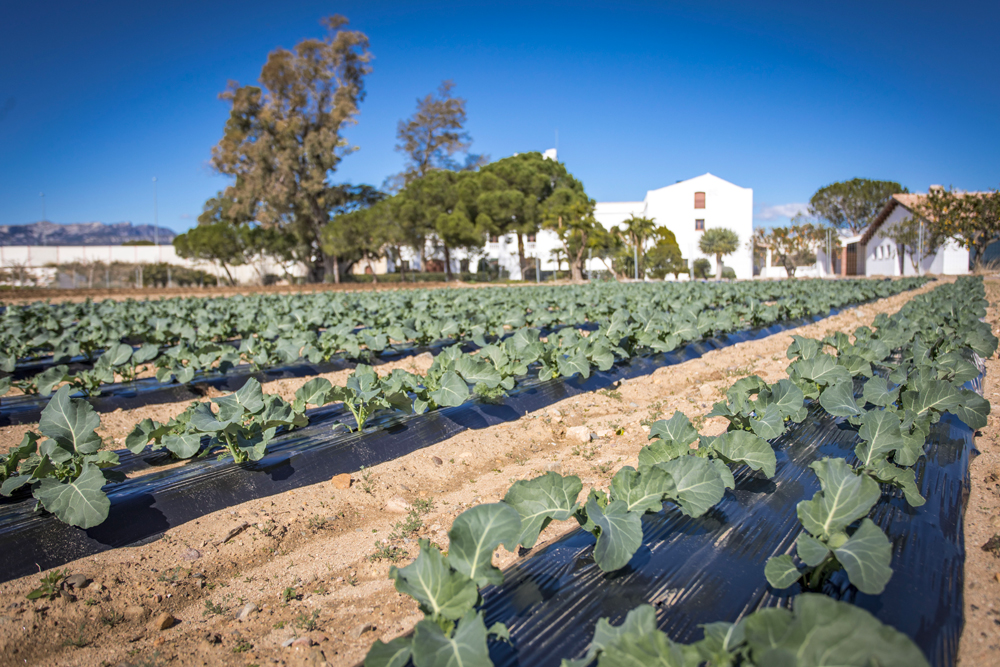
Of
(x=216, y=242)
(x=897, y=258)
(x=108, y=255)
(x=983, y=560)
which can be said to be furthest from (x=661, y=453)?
(x=108, y=255)

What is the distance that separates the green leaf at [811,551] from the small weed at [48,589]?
2.61 metres

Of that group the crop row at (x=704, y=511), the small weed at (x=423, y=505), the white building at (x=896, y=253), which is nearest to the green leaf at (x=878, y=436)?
the crop row at (x=704, y=511)

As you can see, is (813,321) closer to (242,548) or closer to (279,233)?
(242,548)

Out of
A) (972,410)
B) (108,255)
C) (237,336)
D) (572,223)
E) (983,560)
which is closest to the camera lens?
(983,560)

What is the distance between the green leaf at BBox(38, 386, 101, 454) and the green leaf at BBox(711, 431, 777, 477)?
2868mm

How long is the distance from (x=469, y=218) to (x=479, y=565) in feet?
106

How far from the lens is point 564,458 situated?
3529mm

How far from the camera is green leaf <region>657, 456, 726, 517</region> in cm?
189

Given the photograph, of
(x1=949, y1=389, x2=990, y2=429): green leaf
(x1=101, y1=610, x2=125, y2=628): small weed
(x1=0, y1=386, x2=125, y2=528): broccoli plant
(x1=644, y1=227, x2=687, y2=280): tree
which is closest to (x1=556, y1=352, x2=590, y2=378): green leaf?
(x1=949, y1=389, x2=990, y2=429): green leaf

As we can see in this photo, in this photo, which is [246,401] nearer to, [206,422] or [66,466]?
[206,422]

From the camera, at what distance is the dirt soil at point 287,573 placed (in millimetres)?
1878

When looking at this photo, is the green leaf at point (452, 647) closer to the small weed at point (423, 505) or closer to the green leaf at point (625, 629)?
the green leaf at point (625, 629)

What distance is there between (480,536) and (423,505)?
4.89 ft

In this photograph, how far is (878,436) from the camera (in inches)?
86.1
